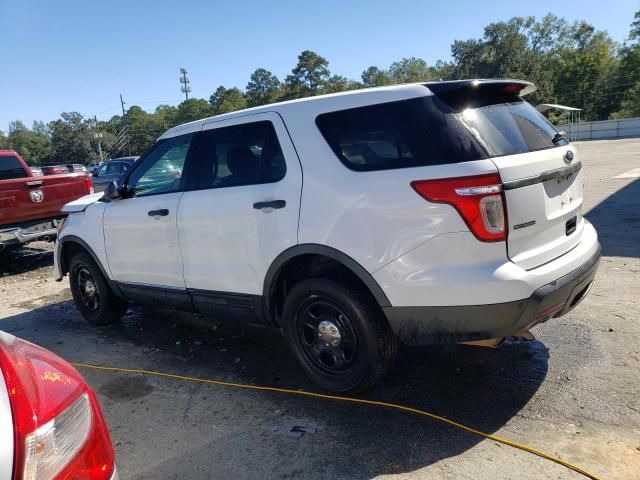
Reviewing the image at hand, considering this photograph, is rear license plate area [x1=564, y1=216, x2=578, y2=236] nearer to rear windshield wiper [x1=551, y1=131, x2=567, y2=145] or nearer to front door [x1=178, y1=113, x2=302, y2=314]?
rear windshield wiper [x1=551, y1=131, x2=567, y2=145]

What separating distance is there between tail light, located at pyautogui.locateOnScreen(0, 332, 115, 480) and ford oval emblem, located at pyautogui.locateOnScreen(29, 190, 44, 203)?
7572 mm

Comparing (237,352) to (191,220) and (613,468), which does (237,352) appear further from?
(613,468)

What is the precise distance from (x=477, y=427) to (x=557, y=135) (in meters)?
2.06

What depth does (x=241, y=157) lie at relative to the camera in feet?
13.0

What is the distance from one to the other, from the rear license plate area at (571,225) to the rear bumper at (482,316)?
24 cm

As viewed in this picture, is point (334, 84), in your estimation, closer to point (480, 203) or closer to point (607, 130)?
point (607, 130)

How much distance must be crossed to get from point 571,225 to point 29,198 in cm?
831

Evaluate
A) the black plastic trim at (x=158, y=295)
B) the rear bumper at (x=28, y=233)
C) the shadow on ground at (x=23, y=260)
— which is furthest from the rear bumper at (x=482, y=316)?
the shadow on ground at (x=23, y=260)

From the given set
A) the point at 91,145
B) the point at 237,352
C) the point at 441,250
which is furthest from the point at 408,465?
the point at 91,145

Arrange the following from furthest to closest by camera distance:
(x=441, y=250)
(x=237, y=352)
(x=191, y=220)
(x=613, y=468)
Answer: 1. (x=237, y=352)
2. (x=191, y=220)
3. (x=441, y=250)
4. (x=613, y=468)

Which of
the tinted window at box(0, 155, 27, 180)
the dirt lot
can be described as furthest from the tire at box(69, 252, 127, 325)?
the tinted window at box(0, 155, 27, 180)

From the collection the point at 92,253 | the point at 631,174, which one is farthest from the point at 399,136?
the point at 631,174

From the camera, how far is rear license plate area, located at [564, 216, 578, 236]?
10.9ft

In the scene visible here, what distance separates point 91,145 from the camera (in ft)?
285
